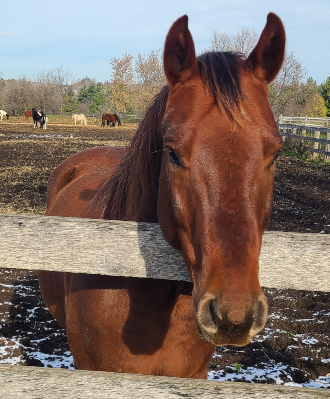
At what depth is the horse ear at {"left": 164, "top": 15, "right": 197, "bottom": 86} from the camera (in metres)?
1.78

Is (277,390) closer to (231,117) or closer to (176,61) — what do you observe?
(231,117)

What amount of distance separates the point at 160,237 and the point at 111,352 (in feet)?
2.47

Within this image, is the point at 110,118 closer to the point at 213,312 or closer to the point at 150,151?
the point at 150,151

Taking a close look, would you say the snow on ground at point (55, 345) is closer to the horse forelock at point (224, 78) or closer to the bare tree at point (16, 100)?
the horse forelock at point (224, 78)

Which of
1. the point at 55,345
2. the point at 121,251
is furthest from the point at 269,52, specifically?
the point at 55,345

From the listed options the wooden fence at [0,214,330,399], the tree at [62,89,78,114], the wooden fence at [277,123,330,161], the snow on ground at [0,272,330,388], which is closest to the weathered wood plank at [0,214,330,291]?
the wooden fence at [0,214,330,399]

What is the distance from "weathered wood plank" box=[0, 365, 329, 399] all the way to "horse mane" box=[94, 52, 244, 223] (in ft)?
2.72

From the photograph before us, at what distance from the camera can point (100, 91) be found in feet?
271

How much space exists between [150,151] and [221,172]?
2.32ft

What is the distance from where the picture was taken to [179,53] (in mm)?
1843

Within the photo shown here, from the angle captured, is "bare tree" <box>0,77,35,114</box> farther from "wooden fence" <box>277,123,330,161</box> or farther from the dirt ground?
the dirt ground

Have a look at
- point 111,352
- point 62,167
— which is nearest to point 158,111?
point 111,352

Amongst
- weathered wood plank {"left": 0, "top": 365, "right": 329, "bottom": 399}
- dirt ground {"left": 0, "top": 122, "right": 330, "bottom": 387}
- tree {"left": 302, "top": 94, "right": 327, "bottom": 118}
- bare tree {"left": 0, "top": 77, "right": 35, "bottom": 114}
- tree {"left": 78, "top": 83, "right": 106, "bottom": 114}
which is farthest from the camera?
tree {"left": 78, "top": 83, "right": 106, "bottom": 114}

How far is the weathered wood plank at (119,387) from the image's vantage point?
160 cm
